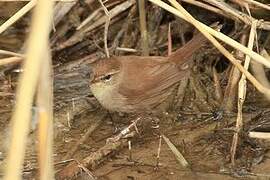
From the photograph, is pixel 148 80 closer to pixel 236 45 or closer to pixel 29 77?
pixel 236 45

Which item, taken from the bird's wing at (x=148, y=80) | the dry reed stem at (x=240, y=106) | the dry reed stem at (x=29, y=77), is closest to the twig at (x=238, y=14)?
the dry reed stem at (x=240, y=106)

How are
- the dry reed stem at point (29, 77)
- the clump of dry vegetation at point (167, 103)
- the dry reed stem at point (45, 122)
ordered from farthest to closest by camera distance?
the clump of dry vegetation at point (167, 103)
the dry reed stem at point (45, 122)
the dry reed stem at point (29, 77)

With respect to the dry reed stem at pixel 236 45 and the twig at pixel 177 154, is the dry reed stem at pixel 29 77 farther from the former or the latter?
the twig at pixel 177 154

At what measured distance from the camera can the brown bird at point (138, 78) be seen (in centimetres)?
338

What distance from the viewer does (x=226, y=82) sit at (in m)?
3.52

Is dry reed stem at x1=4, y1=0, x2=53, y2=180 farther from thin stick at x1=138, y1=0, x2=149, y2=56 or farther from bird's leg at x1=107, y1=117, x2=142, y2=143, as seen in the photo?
thin stick at x1=138, y1=0, x2=149, y2=56

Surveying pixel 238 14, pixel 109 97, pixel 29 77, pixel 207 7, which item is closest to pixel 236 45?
pixel 238 14

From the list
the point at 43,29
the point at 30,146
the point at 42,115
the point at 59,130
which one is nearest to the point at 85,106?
the point at 59,130

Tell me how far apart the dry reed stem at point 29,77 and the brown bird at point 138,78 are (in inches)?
77.9

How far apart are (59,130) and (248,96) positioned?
107cm

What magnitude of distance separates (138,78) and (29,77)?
6.98 ft

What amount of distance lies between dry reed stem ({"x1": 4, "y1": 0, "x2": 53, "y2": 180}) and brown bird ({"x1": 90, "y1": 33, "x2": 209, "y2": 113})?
6.49ft

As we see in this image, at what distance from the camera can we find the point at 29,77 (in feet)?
4.40

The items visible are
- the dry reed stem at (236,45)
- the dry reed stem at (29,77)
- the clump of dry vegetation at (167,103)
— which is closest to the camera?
the dry reed stem at (29,77)
